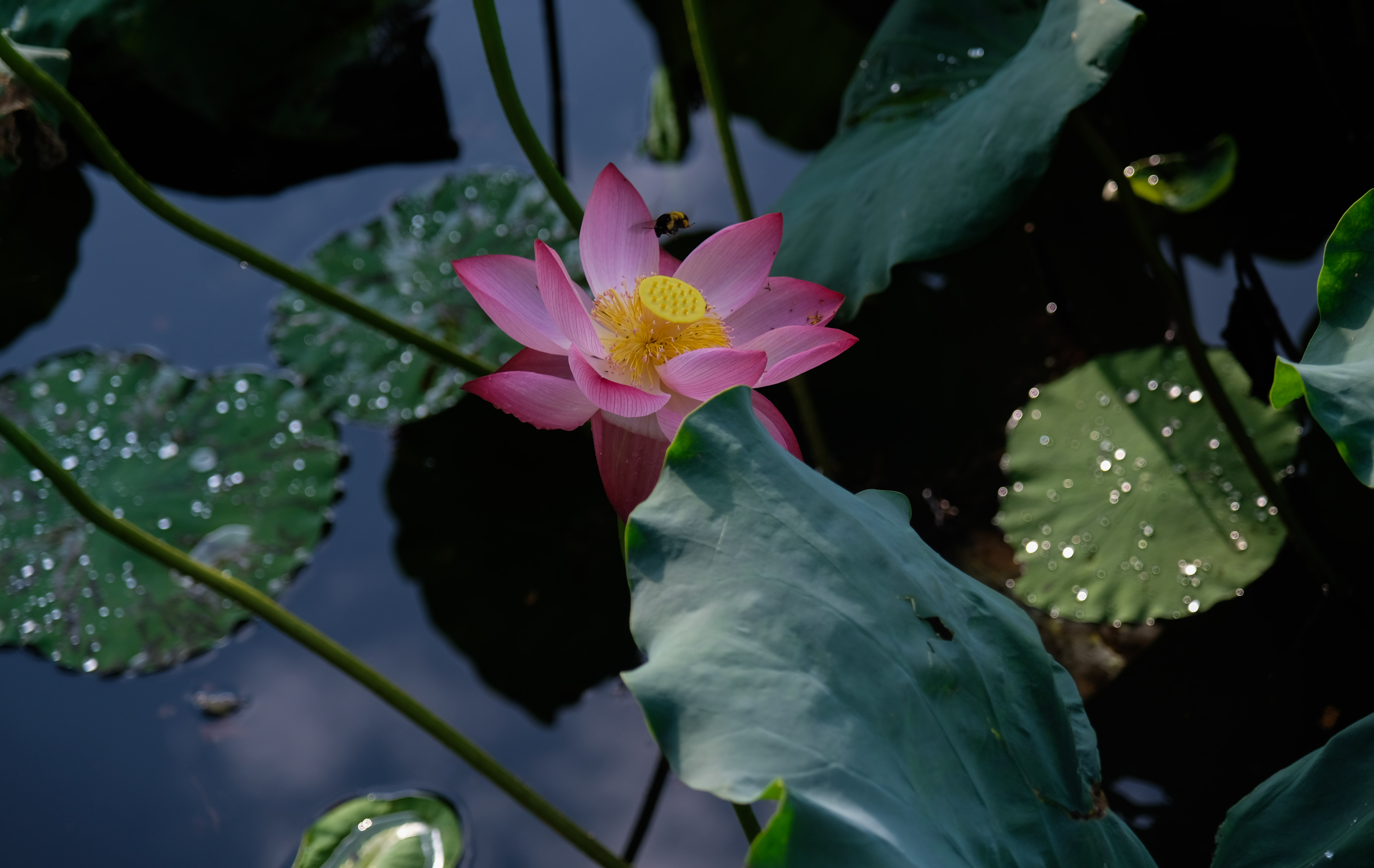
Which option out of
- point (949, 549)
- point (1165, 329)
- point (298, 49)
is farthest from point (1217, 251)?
point (298, 49)

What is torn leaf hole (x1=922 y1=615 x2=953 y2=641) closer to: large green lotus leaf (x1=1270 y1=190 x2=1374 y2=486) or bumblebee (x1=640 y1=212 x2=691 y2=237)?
large green lotus leaf (x1=1270 y1=190 x2=1374 y2=486)

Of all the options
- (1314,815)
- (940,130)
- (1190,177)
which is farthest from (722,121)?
(1314,815)

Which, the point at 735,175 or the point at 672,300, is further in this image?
the point at 735,175

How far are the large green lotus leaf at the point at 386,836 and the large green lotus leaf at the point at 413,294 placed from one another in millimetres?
741

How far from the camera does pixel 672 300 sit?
3.06 ft

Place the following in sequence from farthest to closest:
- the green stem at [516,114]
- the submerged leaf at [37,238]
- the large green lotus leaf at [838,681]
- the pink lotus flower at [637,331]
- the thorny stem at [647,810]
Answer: the submerged leaf at [37,238]
the thorny stem at [647,810]
the green stem at [516,114]
the pink lotus flower at [637,331]
the large green lotus leaf at [838,681]

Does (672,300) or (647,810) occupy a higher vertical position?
(672,300)

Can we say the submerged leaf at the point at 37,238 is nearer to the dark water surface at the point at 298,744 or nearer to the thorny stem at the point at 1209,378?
the dark water surface at the point at 298,744

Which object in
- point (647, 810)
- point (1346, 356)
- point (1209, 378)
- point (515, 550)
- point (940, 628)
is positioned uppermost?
point (1346, 356)

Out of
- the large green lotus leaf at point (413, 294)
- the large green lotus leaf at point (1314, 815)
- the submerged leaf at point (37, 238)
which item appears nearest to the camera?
the large green lotus leaf at point (1314, 815)

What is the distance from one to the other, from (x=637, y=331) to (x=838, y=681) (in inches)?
18.8

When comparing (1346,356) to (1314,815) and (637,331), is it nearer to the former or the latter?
(1314,815)

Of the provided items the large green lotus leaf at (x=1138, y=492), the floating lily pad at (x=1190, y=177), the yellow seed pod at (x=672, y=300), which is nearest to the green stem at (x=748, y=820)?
the yellow seed pod at (x=672, y=300)

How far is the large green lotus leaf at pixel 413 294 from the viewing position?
173cm
